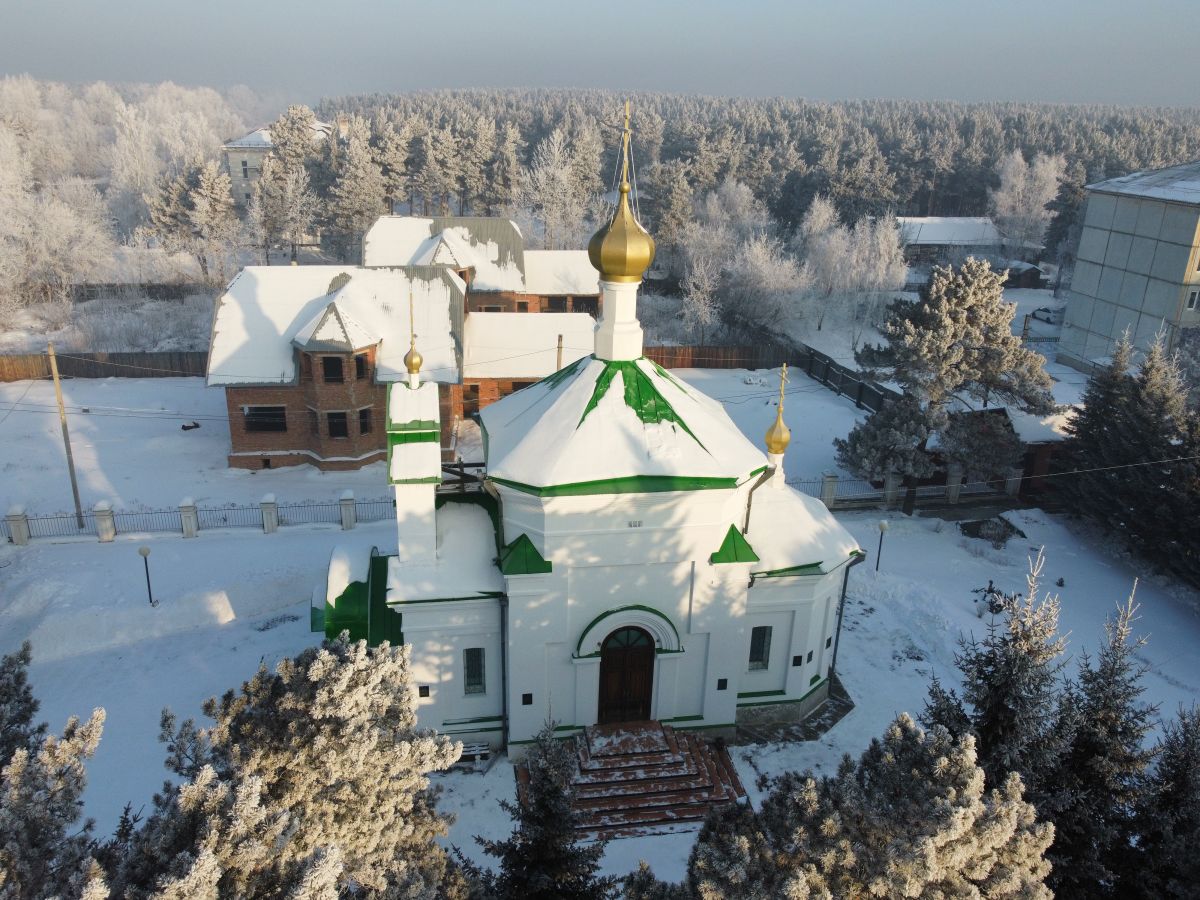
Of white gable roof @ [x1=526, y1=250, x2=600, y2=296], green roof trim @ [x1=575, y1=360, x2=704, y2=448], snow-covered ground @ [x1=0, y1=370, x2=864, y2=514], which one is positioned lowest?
snow-covered ground @ [x1=0, y1=370, x2=864, y2=514]

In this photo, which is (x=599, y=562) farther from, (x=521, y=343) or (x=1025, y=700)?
(x=521, y=343)

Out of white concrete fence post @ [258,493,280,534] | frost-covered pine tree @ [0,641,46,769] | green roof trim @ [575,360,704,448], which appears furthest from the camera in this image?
white concrete fence post @ [258,493,280,534]

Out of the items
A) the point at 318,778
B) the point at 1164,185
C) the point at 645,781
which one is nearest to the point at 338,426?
the point at 645,781

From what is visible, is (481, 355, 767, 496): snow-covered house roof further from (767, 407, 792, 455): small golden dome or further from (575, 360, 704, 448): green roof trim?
(767, 407, 792, 455): small golden dome

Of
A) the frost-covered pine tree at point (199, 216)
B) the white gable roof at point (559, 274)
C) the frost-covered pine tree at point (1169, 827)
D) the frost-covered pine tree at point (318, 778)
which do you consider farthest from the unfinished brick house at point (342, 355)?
the frost-covered pine tree at point (199, 216)

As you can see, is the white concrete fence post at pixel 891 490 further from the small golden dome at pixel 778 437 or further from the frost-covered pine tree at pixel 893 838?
the frost-covered pine tree at pixel 893 838

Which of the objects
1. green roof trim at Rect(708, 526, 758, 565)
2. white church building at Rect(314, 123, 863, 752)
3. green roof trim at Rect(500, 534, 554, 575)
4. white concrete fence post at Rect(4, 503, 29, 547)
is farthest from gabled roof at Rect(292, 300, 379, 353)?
green roof trim at Rect(708, 526, 758, 565)
